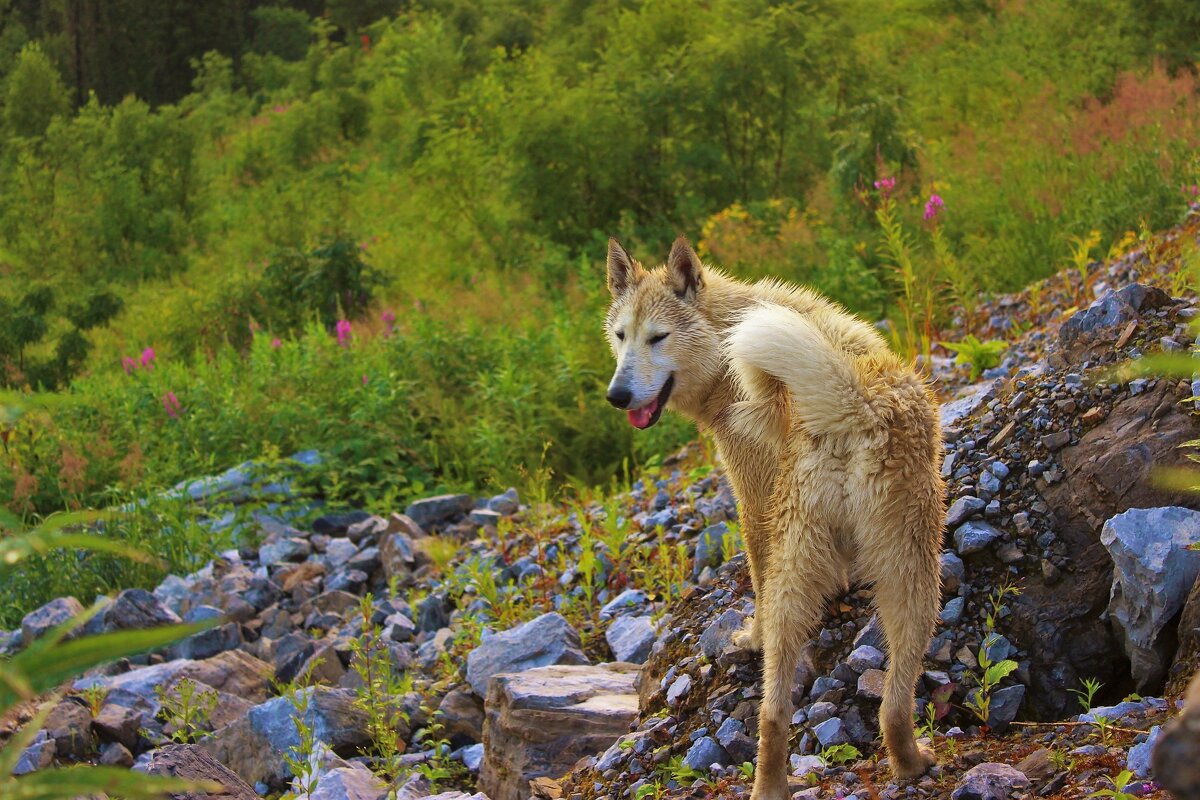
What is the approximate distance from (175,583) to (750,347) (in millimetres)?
4928

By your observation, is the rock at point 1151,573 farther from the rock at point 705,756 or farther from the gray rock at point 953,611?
the rock at point 705,756

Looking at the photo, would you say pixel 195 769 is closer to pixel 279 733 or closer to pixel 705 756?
pixel 279 733

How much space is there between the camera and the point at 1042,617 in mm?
3811

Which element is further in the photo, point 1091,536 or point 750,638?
point 750,638

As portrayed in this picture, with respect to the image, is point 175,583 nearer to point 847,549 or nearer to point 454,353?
point 454,353

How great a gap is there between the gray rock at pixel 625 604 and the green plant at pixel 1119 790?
2.88m

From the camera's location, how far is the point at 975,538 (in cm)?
404

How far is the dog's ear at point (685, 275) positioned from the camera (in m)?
4.80

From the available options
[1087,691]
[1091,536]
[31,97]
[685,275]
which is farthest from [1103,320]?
[31,97]

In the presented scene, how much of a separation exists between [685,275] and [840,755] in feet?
7.18

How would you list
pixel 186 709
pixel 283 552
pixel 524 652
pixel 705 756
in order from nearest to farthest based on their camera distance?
1. pixel 705 756
2. pixel 186 709
3. pixel 524 652
4. pixel 283 552

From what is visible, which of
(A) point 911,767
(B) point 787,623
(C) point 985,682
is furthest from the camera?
(C) point 985,682

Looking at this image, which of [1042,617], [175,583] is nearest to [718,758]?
[1042,617]

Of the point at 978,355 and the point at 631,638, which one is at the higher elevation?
the point at 978,355
